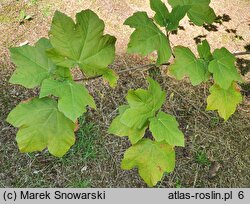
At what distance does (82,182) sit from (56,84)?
1.09 m

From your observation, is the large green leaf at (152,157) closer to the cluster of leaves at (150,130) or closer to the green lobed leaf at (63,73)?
the cluster of leaves at (150,130)

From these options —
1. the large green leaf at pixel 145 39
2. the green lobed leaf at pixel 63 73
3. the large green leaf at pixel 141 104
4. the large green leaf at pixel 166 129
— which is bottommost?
the large green leaf at pixel 166 129

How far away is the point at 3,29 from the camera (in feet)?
10.3

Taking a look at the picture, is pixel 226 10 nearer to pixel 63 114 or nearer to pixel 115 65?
pixel 115 65

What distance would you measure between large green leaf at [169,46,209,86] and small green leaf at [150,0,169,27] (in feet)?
0.57

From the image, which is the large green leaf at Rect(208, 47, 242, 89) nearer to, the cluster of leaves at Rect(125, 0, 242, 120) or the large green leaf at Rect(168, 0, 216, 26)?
the cluster of leaves at Rect(125, 0, 242, 120)

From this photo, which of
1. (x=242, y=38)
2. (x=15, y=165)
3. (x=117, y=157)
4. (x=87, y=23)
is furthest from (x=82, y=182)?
(x=242, y=38)

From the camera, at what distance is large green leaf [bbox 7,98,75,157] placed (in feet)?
6.61

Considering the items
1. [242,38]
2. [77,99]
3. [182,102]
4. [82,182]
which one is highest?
[77,99]

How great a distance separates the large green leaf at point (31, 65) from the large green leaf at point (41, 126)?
0.40 ft

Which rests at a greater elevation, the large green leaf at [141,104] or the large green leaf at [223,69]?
the large green leaf at [223,69]

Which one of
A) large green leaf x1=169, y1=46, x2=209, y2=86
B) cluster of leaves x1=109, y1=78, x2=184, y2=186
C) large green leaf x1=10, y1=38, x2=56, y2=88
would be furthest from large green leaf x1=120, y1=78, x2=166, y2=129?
large green leaf x1=10, y1=38, x2=56, y2=88

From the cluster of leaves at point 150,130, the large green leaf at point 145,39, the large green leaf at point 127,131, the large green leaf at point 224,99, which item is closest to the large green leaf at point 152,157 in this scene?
the cluster of leaves at point 150,130

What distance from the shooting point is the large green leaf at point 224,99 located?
2.26 metres
